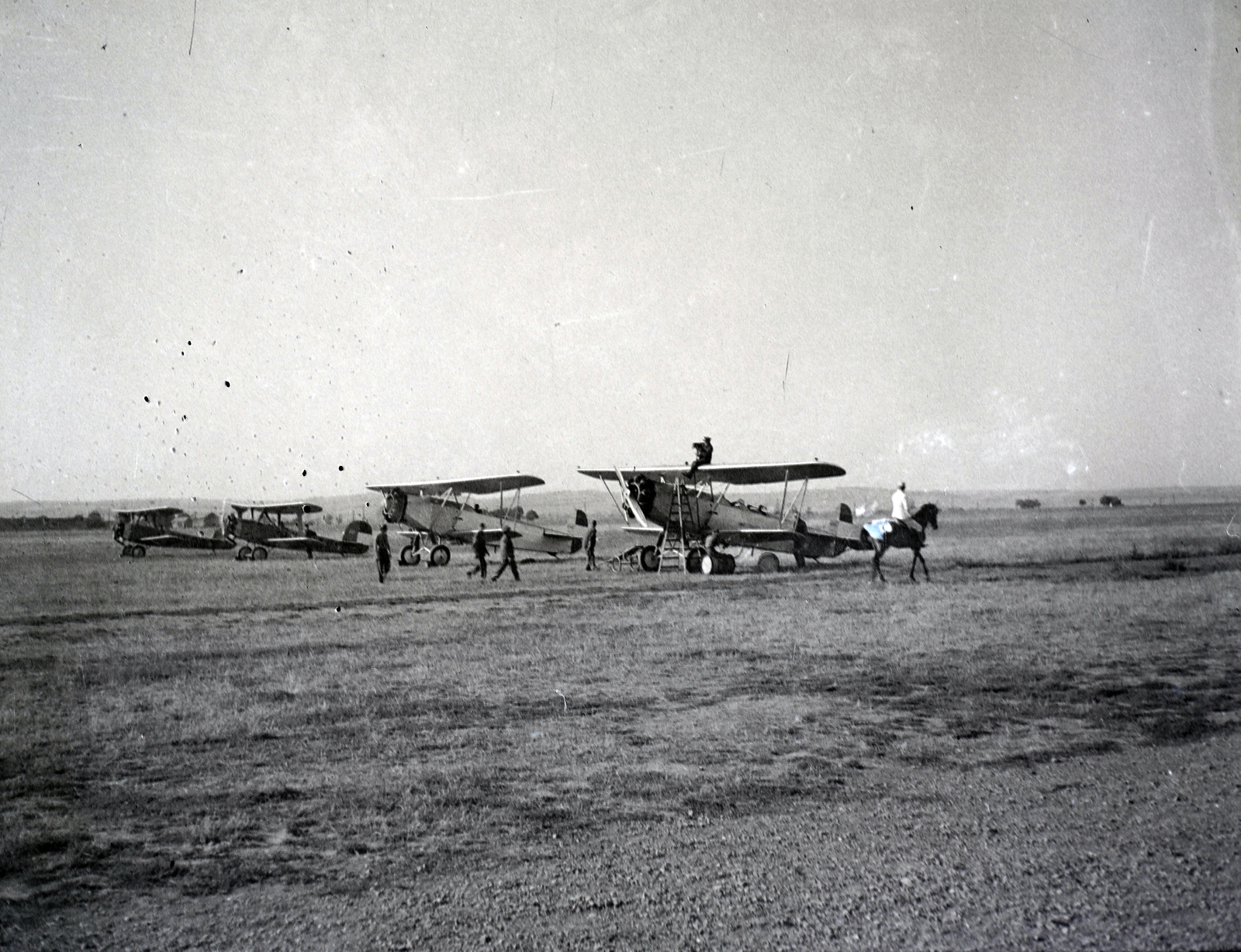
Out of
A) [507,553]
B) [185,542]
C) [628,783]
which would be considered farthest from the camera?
[185,542]

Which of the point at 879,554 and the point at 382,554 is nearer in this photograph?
the point at 879,554

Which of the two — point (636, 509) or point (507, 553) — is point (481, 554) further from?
point (636, 509)

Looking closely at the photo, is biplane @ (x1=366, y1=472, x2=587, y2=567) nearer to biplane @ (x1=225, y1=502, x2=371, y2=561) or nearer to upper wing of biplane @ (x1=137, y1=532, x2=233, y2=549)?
biplane @ (x1=225, y1=502, x2=371, y2=561)

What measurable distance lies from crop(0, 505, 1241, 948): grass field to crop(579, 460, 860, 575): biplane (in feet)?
26.0

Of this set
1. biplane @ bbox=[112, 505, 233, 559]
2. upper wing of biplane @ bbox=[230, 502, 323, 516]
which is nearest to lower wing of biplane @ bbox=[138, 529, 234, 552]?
biplane @ bbox=[112, 505, 233, 559]

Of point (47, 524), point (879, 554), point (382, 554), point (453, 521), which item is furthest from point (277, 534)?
point (47, 524)

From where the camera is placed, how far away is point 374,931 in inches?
127

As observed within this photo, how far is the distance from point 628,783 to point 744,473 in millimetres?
14836

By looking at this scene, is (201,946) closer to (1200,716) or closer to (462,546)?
(1200,716)

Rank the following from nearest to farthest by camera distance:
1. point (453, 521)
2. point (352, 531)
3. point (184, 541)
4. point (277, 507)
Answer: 1. point (453, 521)
2. point (184, 541)
3. point (277, 507)
4. point (352, 531)

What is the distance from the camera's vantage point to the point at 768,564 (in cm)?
2000

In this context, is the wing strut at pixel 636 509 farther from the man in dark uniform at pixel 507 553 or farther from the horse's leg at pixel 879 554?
the horse's leg at pixel 879 554

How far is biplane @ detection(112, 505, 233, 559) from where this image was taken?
95.1ft

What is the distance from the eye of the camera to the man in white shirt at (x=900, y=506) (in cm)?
1545
